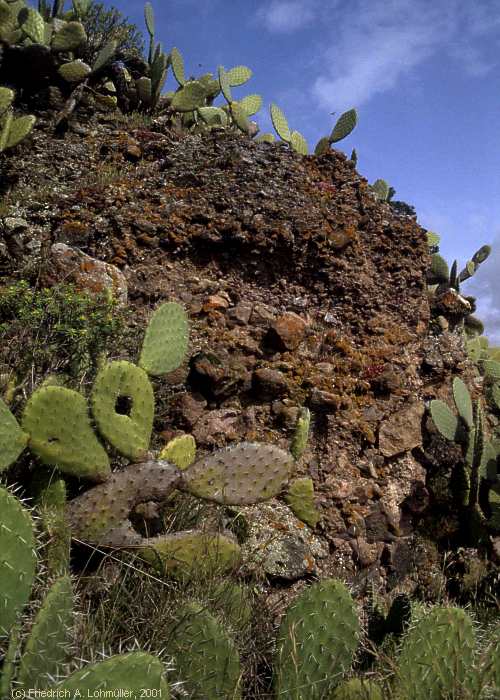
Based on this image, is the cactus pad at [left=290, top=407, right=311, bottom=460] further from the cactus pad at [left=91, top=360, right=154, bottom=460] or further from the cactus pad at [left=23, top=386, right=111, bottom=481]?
the cactus pad at [left=23, top=386, right=111, bottom=481]

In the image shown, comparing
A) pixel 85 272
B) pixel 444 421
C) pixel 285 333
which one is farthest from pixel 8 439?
pixel 444 421

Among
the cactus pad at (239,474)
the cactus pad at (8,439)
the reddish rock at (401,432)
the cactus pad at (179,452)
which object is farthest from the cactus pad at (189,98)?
the cactus pad at (8,439)

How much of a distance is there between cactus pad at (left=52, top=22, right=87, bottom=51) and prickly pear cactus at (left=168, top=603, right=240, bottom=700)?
6578mm

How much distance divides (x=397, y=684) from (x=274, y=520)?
1.92 m

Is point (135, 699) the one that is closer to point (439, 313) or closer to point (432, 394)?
point (432, 394)

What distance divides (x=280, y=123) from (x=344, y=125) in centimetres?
78

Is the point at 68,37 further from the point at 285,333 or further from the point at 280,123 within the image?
the point at 285,333

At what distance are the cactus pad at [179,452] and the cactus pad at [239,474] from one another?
0.39m

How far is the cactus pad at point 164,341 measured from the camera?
3.40 metres

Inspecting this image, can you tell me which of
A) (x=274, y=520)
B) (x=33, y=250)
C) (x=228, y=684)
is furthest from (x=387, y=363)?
(x=228, y=684)

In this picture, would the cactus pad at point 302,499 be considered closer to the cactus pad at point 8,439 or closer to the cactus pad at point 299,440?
the cactus pad at point 299,440

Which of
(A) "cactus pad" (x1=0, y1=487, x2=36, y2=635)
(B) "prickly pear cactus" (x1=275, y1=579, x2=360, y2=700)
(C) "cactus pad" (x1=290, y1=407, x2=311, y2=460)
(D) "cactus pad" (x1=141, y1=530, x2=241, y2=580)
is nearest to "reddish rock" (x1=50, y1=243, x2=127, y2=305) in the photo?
(C) "cactus pad" (x1=290, y1=407, x2=311, y2=460)

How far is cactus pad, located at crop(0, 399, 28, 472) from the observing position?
242cm

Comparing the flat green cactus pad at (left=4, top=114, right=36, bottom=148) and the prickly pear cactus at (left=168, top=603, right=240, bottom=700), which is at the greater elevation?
the flat green cactus pad at (left=4, top=114, right=36, bottom=148)
